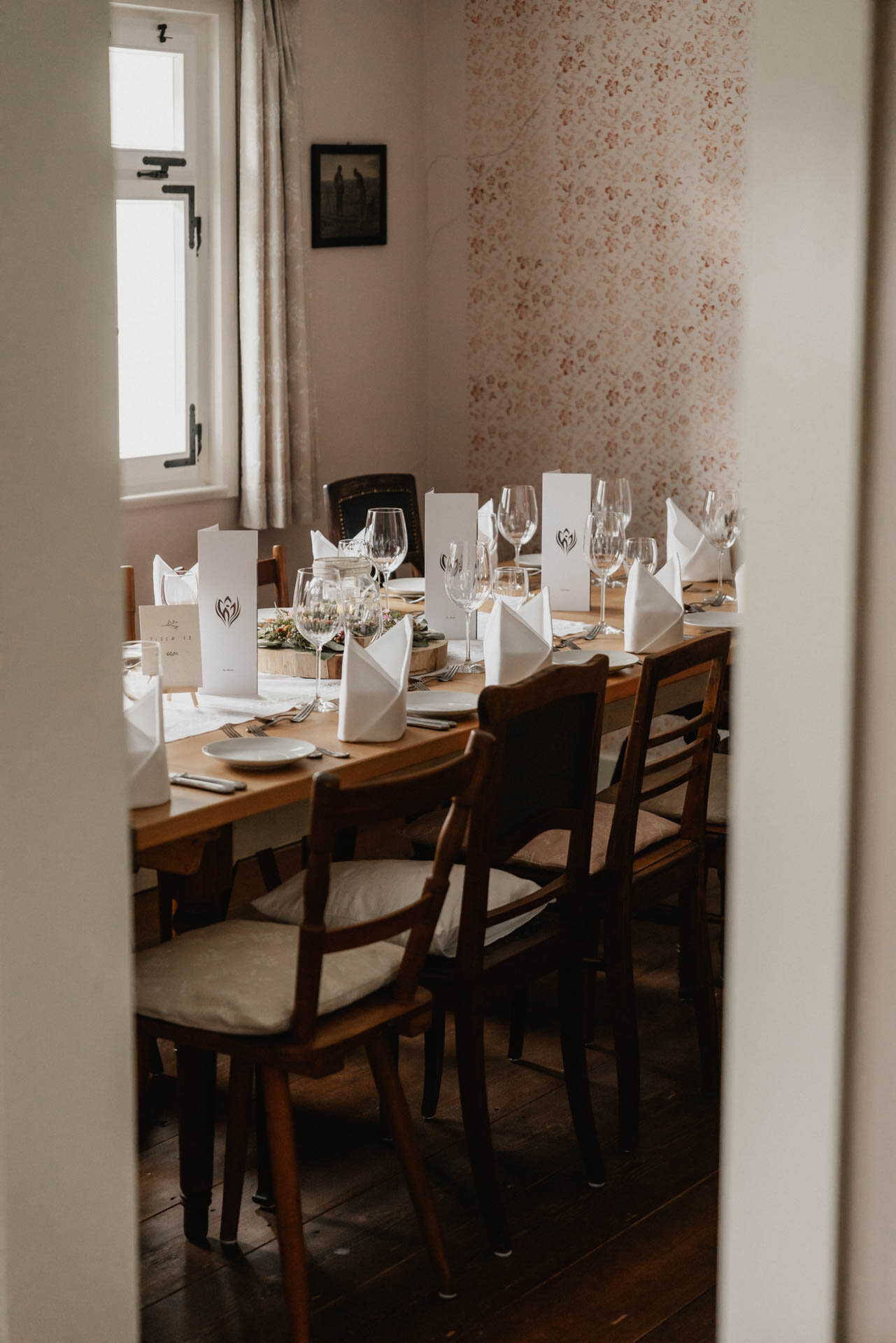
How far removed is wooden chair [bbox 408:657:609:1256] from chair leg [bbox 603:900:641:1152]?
10 cm

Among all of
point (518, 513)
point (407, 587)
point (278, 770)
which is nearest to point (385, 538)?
point (518, 513)

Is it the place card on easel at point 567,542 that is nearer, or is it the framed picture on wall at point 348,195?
the place card on easel at point 567,542

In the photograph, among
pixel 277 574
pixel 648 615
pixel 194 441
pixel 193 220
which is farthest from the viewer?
pixel 194 441

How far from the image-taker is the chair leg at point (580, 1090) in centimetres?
246

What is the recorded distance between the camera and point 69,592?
1279mm

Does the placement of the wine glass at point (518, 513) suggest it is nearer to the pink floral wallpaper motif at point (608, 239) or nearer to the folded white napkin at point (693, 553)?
the folded white napkin at point (693, 553)

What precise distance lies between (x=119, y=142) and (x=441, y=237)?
56.7 inches

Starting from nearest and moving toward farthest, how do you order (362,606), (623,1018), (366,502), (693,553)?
1. (623,1018)
2. (362,606)
3. (693,553)
4. (366,502)

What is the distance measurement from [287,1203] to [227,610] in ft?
3.66

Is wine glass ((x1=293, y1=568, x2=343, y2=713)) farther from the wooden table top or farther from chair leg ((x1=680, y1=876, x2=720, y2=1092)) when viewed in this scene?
chair leg ((x1=680, y1=876, x2=720, y2=1092))

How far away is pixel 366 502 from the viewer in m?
4.37

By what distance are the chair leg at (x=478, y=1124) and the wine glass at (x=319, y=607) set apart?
2.14 feet

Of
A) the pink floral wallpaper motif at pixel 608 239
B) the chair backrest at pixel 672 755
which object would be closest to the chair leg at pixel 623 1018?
the chair backrest at pixel 672 755

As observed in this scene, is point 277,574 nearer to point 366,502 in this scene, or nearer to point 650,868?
point 366,502
